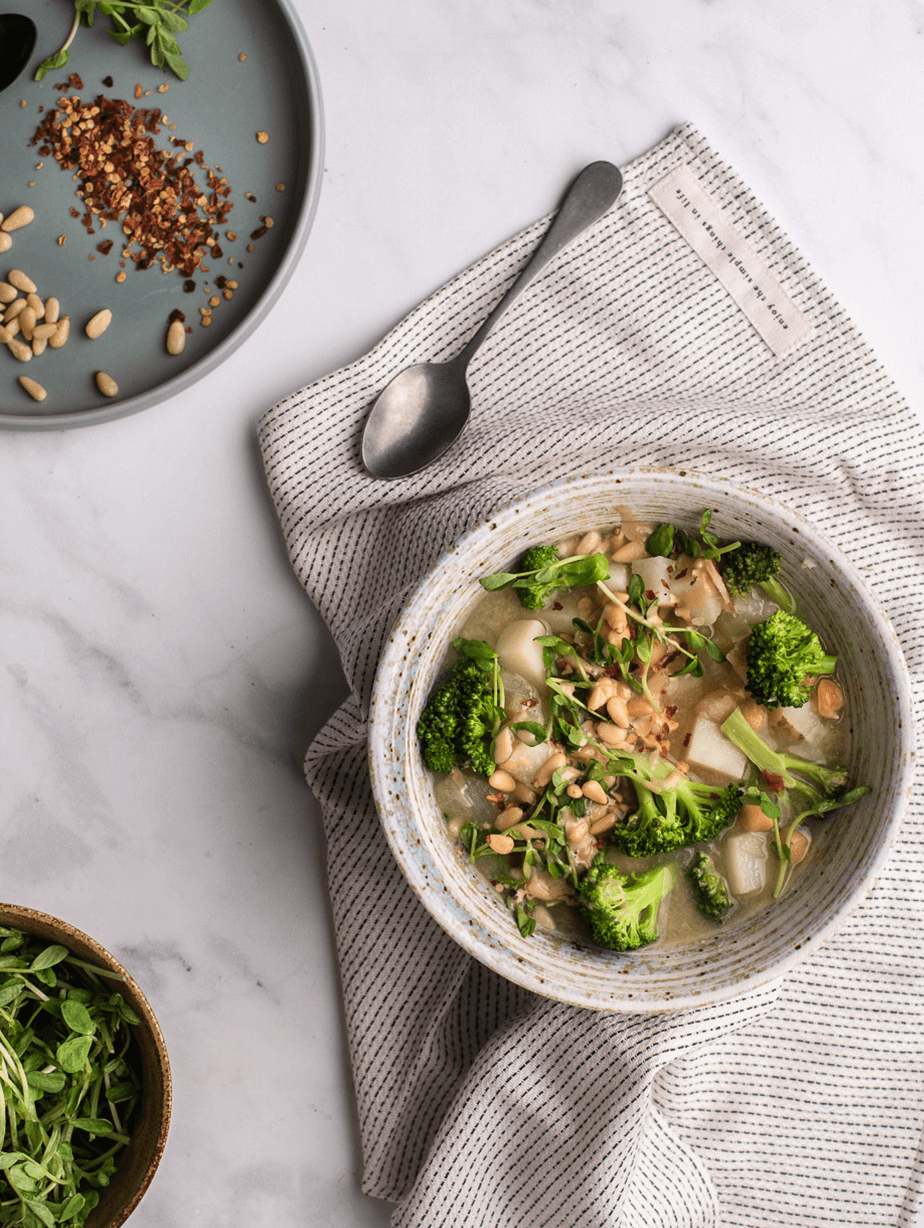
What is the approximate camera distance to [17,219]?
2.07 metres

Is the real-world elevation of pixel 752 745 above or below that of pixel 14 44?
below

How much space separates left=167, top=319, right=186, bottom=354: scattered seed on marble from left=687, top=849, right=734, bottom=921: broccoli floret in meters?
1.44

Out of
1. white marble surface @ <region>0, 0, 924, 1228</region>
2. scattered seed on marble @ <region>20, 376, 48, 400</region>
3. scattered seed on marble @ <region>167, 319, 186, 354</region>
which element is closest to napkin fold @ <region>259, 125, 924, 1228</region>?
white marble surface @ <region>0, 0, 924, 1228</region>

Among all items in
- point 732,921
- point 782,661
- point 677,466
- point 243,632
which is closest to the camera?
point 782,661

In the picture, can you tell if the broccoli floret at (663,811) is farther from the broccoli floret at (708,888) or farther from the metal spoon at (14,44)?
the metal spoon at (14,44)

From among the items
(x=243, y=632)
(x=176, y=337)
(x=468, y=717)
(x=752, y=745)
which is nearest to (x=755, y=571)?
(x=752, y=745)

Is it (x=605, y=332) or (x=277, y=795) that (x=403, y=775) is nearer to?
(x=277, y=795)

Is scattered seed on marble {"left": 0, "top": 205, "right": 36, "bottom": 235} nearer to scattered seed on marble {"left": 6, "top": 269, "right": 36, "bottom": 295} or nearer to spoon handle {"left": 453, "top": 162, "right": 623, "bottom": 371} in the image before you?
scattered seed on marble {"left": 6, "top": 269, "right": 36, "bottom": 295}

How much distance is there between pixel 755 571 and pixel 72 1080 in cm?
155

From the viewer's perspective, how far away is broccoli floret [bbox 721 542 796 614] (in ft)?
5.79

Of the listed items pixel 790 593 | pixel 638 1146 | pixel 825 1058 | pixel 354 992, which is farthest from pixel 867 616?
pixel 354 992

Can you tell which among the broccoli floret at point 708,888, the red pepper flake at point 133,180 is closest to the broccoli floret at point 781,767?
the broccoli floret at point 708,888

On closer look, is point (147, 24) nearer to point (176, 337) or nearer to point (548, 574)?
point (176, 337)

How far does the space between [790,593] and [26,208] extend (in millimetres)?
1716
